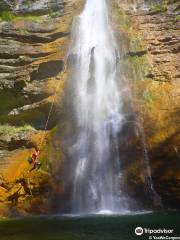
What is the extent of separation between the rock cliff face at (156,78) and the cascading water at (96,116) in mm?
972

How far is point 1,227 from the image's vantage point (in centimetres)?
1733

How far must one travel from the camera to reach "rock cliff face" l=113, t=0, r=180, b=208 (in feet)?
71.1

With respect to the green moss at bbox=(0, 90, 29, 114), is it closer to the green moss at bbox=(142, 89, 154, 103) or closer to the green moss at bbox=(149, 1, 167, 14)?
the green moss at bbox=(142, 89, 154, 103)

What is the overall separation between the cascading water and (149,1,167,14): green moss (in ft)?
9.78

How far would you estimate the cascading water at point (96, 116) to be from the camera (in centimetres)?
2203

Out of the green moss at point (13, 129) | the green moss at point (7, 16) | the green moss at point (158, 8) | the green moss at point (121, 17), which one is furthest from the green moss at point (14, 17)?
the green moss at point (13, 129)

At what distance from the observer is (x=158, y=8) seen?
26.6 m

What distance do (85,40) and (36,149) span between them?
8349 mm

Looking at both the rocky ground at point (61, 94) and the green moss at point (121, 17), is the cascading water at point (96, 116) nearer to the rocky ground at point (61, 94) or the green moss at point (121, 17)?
the rocky ground at point (61, 94)

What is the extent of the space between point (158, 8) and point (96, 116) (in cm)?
816

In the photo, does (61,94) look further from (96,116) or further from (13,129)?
(13,129)

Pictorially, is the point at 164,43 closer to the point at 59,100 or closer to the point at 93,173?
the point at 59,100

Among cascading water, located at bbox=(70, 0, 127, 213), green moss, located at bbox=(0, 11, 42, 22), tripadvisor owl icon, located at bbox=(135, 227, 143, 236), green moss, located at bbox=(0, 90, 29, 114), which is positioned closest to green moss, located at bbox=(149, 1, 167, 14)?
cascading water, located at bbox=(70, 0, 127, 213)

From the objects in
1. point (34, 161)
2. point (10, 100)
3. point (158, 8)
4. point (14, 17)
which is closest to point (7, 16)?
point (14, 17)
